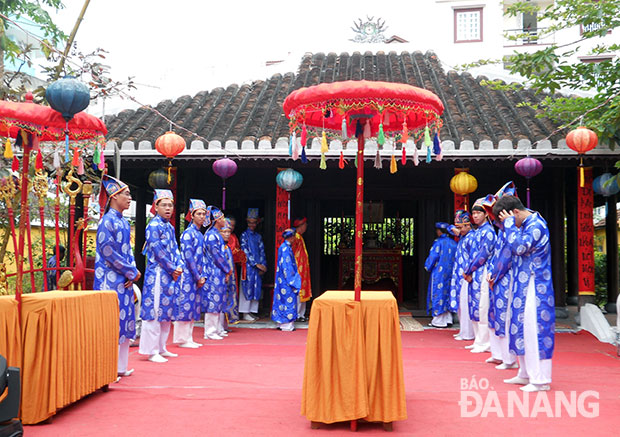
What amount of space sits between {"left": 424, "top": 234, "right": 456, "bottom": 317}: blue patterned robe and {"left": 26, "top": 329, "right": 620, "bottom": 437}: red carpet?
6.07 ft

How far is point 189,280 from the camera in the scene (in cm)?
667

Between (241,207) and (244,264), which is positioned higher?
(241,207)

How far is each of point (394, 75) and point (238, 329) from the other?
18.7ft

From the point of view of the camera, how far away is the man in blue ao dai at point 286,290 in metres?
8.34

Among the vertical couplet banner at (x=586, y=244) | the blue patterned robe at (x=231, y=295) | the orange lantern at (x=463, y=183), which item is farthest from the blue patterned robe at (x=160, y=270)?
the vertical couplet banner at (x=586, y=244)

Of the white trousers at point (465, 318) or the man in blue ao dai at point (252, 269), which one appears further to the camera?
the man in blue ao dai at point (252, 269)

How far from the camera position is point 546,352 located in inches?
183

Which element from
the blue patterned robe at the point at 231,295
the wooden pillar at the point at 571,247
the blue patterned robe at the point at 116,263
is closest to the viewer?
the blue patterned robe at the point at 116,263

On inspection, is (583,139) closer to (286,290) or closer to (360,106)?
(360,106)

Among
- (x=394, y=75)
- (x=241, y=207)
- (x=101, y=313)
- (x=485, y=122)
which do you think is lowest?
(x=101, y=313)

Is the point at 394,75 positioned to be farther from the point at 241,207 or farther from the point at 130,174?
the point at 130,174

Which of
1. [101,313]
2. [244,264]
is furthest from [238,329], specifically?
[101,313]

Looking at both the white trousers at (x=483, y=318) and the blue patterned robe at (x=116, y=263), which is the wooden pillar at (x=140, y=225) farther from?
the white trousers at (x=483, y=318)

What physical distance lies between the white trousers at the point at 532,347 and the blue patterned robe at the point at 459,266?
2.56 meters
